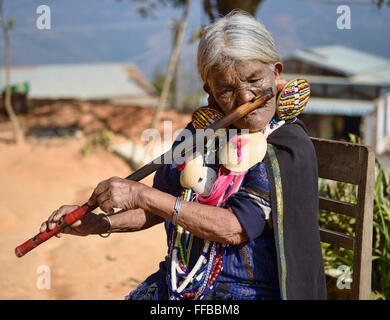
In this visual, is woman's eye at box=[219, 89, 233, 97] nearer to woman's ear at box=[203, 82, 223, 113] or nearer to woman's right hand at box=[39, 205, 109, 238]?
woman's ear at box=[203, 82, 223, 113]

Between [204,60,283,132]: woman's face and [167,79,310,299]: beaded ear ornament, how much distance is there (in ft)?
0.17

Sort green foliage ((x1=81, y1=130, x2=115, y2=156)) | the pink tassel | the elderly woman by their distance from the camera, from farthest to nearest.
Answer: green foliage ((x1=81, y1=130, x2=115, y2=156))
the pink tassel
the elderly woman

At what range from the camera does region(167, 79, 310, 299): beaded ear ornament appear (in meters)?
1.86

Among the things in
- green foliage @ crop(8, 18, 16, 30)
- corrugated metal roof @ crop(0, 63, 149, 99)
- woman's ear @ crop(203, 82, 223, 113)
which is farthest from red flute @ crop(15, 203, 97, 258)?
corrugated metal roof @ crop(0, 63, 149, 99)

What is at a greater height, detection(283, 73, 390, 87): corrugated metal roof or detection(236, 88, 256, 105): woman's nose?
detection(283, 73, 390, 87): corrugated metal roof

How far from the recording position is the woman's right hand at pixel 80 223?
207 cm

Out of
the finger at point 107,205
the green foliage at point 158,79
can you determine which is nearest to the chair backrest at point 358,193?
the finger at point 107,205

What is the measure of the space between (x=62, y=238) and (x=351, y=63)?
19084mm

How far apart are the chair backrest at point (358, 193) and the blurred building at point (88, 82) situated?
49.1ft

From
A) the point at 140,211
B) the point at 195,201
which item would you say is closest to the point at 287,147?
the point at 195,201

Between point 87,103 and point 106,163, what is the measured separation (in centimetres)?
497

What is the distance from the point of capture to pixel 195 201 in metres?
2.01

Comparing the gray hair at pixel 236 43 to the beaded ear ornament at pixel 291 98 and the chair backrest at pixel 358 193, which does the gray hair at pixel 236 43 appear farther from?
the chair backrest at pixel 358 193

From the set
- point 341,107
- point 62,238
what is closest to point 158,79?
point 341,107
